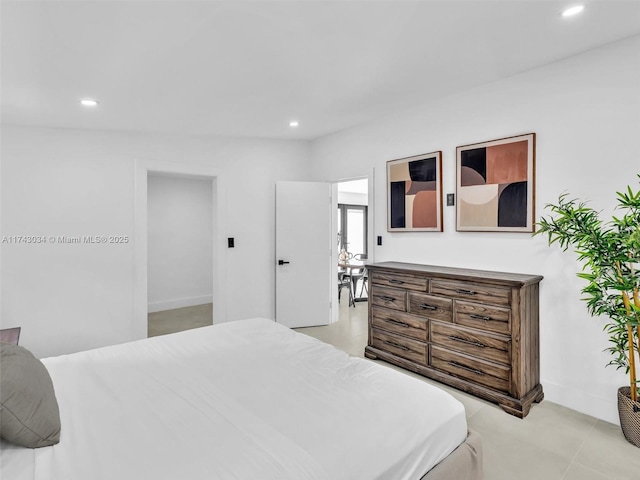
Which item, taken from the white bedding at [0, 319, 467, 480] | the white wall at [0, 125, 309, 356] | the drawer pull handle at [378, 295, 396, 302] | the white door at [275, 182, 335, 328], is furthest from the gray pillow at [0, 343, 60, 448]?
the white door at [275, 182, 335, 328]

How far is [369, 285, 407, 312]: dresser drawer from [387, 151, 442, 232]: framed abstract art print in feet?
2.38

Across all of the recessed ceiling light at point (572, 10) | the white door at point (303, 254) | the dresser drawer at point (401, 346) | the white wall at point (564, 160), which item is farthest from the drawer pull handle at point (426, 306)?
the recessed ceiling light at point (572, 10)

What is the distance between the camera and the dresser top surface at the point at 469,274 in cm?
255

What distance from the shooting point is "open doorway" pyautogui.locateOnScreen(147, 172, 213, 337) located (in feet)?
18.8

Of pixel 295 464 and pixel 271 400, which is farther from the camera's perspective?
pixel 271 400

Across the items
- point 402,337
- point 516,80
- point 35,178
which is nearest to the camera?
point 516,80

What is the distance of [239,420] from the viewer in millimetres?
1308

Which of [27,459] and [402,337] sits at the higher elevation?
[27,459]

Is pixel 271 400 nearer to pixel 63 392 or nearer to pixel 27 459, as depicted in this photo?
pixel 27 459

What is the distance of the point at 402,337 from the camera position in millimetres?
3262

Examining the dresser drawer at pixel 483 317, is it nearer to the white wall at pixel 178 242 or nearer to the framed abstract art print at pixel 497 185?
the framed abstract art print at pixel 497 185

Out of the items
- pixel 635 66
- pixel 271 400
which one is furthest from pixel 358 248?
pixel 271 400

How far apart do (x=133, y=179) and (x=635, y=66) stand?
470 centimetres

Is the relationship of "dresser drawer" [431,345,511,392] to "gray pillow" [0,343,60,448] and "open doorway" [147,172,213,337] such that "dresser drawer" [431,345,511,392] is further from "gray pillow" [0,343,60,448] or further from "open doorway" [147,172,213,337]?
"open doorway" [147,172,213,337]
